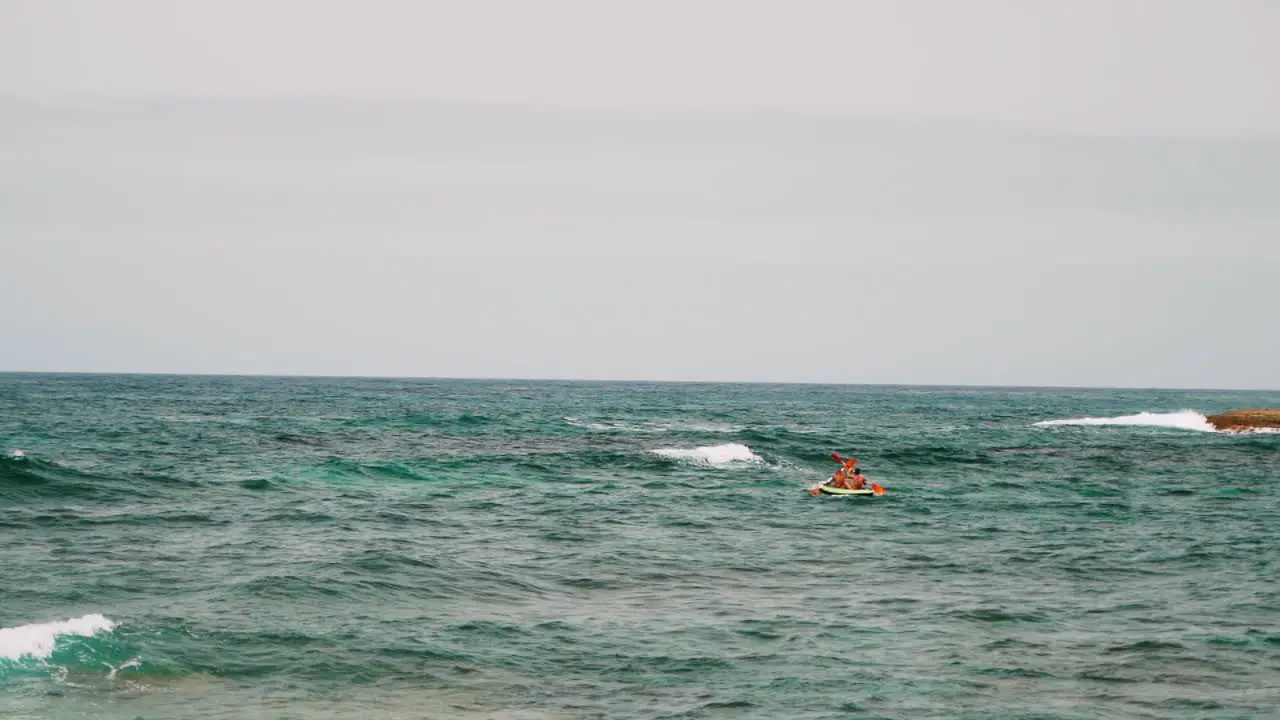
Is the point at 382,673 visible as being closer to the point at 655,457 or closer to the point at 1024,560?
the point at 1024,560

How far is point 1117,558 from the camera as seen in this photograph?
86.3 feet

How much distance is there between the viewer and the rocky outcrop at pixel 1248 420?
2990 inches

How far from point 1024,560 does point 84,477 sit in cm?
2924

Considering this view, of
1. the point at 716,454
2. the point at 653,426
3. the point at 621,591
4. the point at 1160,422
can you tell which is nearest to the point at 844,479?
the point at 716,454

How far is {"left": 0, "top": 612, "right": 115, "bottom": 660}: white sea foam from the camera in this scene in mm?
16391

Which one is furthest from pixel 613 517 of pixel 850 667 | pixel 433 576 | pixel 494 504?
pixel 850 667

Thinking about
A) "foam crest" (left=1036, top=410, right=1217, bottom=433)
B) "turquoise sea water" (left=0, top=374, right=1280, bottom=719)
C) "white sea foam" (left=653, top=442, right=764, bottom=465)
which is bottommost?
"turquoise sea water" (left=0, top=374, right=1280, bottom=719)

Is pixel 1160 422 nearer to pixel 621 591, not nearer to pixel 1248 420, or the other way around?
pixel 1248 420

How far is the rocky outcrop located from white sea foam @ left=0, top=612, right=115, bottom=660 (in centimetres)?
7621

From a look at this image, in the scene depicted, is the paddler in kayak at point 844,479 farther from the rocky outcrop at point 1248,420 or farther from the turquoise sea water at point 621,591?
the rocky outcrop at point 1248,420

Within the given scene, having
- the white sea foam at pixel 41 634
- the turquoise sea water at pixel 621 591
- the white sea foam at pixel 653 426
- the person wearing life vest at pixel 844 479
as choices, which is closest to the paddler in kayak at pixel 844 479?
the person wearing life vest at pixel 844 479

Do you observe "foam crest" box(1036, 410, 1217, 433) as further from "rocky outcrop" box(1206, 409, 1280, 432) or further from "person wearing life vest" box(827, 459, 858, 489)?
"person wearing life vest" box(827, 459, 858, 489)

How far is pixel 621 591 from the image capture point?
72.2ft

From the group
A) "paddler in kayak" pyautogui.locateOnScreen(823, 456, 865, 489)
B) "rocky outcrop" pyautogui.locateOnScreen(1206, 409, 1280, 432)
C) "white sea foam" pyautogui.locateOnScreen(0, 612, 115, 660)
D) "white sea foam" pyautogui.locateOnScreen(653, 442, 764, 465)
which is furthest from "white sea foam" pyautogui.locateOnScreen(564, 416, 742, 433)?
"white sea foam" pyautogui.locateOnScreen(0, 612, 115, 660)
